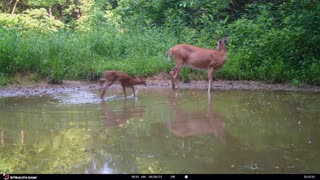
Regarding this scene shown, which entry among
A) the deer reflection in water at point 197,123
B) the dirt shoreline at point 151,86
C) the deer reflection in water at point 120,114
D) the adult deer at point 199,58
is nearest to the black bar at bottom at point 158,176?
the deer reflection in water at point 197,123

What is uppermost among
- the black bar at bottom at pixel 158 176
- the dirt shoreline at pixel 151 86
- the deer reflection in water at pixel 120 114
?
the black bar at bottom at pixel 158 176

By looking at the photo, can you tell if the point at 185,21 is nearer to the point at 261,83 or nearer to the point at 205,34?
the point at 205,34

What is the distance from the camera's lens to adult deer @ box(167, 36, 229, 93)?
41.7 feet

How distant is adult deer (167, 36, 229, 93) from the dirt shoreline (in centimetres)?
42

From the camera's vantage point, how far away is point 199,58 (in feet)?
41.9

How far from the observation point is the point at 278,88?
12.3 metres

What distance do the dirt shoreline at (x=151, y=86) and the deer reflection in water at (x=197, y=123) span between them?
298 cm

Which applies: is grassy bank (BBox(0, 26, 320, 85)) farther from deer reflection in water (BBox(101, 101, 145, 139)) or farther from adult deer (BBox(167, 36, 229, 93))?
deer reflection in water (BBox(101, 101, 145, 139))

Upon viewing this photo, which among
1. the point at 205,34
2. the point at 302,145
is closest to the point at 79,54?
the point at 205,34

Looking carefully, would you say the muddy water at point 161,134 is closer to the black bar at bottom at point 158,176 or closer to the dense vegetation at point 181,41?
the black bar at bottom at point 158,176

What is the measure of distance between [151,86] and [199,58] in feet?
4.60

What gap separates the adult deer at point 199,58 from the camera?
12.7 meters

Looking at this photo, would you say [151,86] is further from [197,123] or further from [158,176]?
[158,176]

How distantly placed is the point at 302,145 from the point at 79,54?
7.96m
